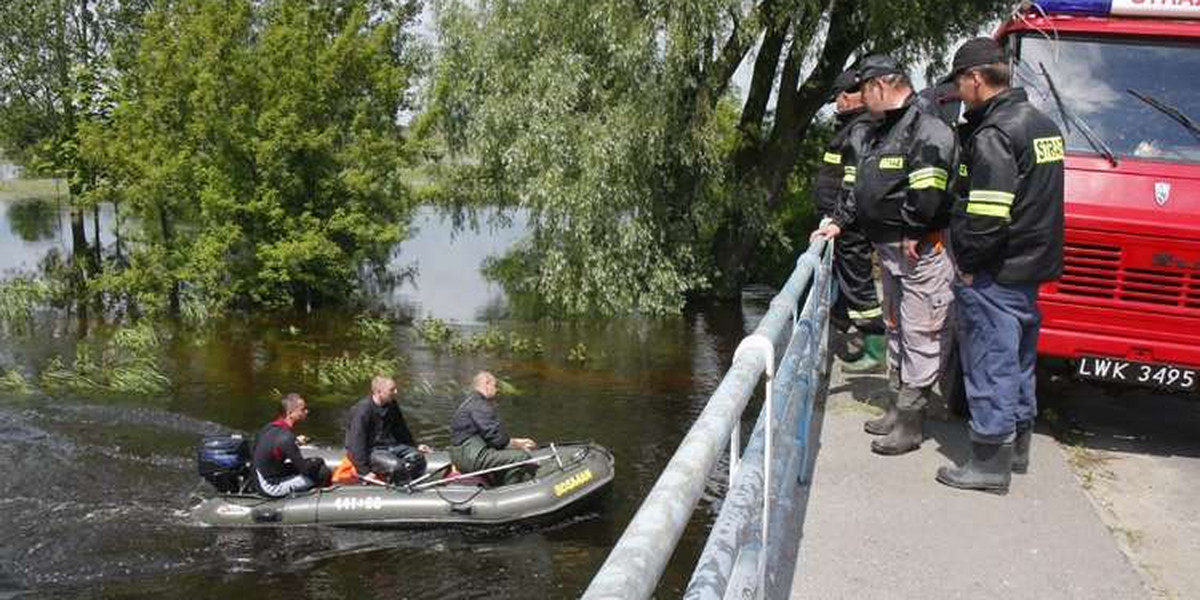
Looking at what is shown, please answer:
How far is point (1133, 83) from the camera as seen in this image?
237 inches

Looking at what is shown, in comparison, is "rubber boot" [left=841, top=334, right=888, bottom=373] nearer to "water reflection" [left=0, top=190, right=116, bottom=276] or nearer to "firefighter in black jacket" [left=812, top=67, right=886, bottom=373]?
"firefighter in black jacket" [left=812, top=67, right=886, bottom=373]

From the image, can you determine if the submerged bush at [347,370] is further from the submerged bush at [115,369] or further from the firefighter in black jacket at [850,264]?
the firefighter in black jacket at [850,264]

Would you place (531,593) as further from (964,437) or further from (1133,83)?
(1133,83)

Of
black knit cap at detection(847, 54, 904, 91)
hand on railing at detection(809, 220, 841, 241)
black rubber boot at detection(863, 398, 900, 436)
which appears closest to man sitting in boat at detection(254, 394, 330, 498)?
hand on railing at detection(809, 220, 841, 241)

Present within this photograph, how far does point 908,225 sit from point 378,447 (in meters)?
7.63

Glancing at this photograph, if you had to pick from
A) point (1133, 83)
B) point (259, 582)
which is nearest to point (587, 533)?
point (259, 582)

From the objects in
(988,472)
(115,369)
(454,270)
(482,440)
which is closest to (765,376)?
(988,472)

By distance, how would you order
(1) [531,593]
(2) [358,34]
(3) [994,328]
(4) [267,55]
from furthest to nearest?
(2) [358,34], (4) [267,55], (1) [531,593], (3) [994,328]

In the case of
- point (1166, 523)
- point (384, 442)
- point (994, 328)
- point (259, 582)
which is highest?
point (994, 328)

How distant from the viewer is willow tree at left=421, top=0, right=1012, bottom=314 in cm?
1706

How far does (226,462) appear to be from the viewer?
1066 cm

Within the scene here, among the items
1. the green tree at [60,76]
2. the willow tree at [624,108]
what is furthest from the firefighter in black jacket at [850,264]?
the green tree at [60,76]

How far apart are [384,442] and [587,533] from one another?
2.43m

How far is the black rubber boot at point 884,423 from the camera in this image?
5043mm
